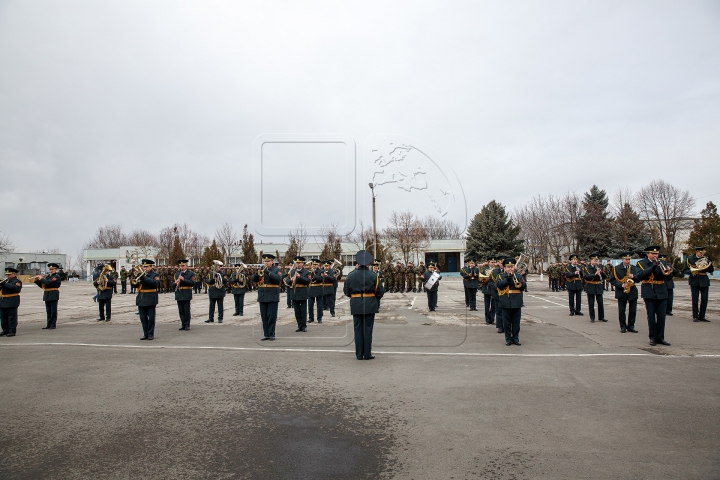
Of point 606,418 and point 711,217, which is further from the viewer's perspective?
point 711,217

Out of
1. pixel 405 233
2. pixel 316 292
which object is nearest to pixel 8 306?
pixel 316 292

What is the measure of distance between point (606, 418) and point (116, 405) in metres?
5.81

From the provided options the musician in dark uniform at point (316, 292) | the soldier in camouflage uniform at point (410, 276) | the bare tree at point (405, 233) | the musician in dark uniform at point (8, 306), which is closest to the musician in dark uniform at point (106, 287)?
the musician in dark uniform at point (8, 306)

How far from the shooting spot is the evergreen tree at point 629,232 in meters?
50.5

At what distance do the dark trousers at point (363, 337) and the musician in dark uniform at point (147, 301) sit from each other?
572 centimetres

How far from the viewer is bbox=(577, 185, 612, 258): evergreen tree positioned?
51469mm

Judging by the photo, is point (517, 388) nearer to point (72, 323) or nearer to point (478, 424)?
point (478, 424)

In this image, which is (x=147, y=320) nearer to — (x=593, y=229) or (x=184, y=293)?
Result: (x=184, y=293)

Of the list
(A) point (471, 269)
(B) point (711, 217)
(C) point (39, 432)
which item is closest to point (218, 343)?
(C) point (39, 432)

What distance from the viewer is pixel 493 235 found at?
164ft

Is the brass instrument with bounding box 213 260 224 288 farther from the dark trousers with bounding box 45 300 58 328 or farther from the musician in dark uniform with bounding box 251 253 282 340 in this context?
the dark trousers with bounding box 45 300 58 328

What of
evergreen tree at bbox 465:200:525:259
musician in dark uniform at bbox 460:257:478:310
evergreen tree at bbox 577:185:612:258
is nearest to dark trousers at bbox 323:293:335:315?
musician in dark uniform at bbox 460:257:478:310

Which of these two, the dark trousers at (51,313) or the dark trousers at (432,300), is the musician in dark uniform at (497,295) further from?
the dark trousers at (51,313)

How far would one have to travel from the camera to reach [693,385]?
6.31m
